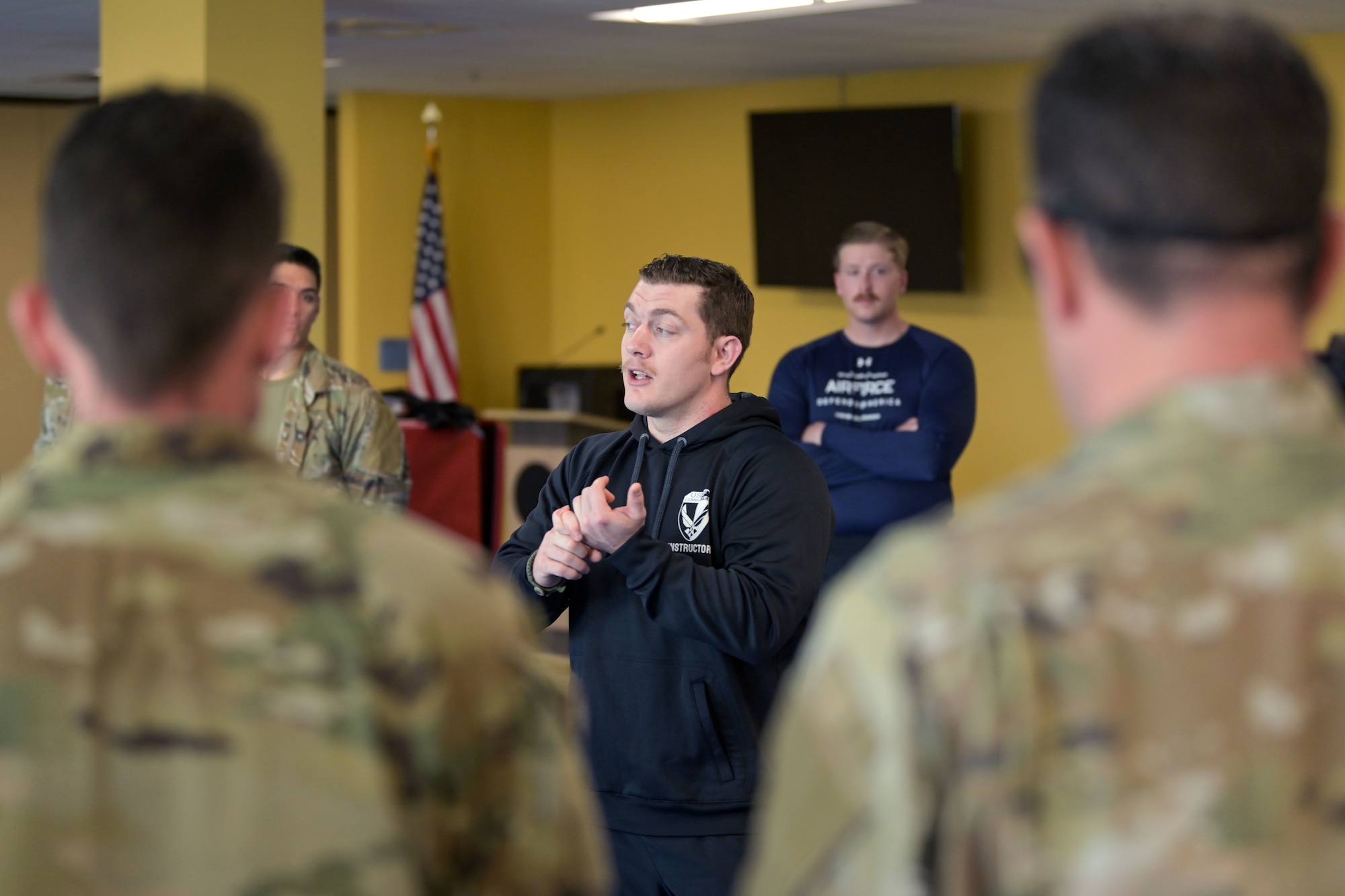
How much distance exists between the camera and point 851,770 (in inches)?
36.2

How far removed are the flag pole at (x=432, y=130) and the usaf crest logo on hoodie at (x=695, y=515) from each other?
6689 millimetres

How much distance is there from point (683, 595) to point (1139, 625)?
Answer: 140 cm

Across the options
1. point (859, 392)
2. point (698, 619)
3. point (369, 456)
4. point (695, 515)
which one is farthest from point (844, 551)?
point (698, 619)

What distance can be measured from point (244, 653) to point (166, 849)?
135 mm

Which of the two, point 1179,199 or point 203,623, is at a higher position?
point 1179,199

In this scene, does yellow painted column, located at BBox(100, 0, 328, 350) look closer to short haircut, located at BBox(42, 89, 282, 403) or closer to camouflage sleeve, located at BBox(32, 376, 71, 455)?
camouflage sleeve, located at BBox(32, 376, 71, 455)

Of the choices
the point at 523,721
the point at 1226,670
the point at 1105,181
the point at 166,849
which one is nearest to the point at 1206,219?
the point at 1105,181

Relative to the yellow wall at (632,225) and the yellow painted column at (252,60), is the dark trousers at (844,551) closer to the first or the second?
the yellow painted column at (252,60)

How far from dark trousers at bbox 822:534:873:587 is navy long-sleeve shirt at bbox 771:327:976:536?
0.02 metres

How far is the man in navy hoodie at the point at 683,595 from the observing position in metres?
2.28

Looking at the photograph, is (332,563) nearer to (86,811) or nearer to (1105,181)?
(86,811)

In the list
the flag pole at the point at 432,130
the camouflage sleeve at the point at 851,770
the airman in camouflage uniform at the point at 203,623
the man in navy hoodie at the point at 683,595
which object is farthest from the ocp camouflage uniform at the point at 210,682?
the flag pole at the point at 432,130

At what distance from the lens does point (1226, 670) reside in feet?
2.93

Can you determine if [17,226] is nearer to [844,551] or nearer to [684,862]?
[844,551]
